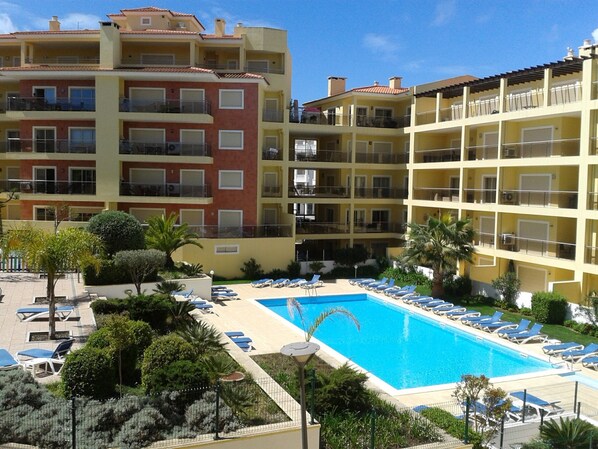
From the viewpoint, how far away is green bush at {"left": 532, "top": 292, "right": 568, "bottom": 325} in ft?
82.1

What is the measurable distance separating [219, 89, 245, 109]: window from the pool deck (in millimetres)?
11981

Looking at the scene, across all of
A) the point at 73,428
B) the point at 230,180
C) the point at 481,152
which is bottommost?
the point at 73,428

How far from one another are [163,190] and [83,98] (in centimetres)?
783

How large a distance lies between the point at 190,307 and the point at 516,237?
1846 cm

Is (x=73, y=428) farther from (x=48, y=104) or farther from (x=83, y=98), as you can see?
(x=48, y=104)

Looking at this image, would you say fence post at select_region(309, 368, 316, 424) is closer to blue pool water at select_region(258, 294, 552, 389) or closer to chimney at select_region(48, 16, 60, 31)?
blue pool water at select_region(258, 294, 552, 389)

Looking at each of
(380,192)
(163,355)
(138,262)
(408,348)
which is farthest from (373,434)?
(380,192)

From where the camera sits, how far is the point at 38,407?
11.6m

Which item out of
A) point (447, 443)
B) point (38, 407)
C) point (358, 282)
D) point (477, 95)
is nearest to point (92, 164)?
point (358, 282)

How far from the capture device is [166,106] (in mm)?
35844

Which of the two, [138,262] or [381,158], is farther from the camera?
[381,158]

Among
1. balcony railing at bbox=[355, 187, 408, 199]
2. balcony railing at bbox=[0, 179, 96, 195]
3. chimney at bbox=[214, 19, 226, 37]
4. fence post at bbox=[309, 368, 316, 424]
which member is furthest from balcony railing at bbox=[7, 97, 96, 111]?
fence post at bbox=[309, 368, 316, 424]

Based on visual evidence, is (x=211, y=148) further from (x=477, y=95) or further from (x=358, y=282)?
(x=477, y=95)

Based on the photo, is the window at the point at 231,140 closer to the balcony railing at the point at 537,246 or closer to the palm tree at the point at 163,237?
the palm tree at the point at 163,237
